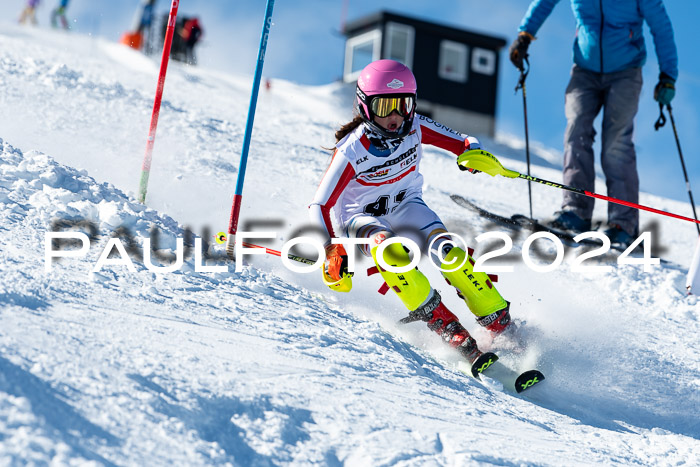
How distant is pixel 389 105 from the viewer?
416 centimetres

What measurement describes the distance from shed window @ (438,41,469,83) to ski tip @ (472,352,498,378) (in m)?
27.0

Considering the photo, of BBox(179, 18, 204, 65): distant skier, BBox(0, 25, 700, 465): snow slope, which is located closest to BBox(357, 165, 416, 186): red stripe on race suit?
BBox(0, 25, 700, 465): snow slope

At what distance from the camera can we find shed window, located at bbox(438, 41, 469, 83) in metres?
29.9

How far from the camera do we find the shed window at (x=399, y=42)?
96.1 feet

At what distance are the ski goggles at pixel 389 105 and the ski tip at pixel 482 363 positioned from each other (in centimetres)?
137

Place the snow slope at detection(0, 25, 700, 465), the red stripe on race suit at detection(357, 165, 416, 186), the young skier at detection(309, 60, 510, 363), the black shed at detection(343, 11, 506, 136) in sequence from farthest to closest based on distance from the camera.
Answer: the black shed at detection(343, 11, 506, 136) < the red stripe on race suit at detection(357, 165, 416, 186) < the young skier at detection(309, 60, 510, 363) < the snow slope at detection(0, 25, 700, 465)

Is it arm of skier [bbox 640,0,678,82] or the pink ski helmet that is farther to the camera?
arm of skier [bbox 640,0,678,82]

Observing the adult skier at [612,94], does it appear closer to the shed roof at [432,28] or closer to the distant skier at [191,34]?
the distant skier at [191,34]

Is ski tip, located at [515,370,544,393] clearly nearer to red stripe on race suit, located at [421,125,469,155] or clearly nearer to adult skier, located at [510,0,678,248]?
red stripe on race suit, located at [421,125,469,155]

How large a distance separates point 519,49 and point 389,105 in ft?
10.6

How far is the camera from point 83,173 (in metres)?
4.77

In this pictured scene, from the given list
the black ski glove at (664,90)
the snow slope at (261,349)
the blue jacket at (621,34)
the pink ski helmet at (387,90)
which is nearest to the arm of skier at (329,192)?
the pink ski helmet at (387,90)

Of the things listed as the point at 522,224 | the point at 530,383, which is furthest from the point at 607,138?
the point at 530,383

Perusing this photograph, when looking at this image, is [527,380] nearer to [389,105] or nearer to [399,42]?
[389,105]
